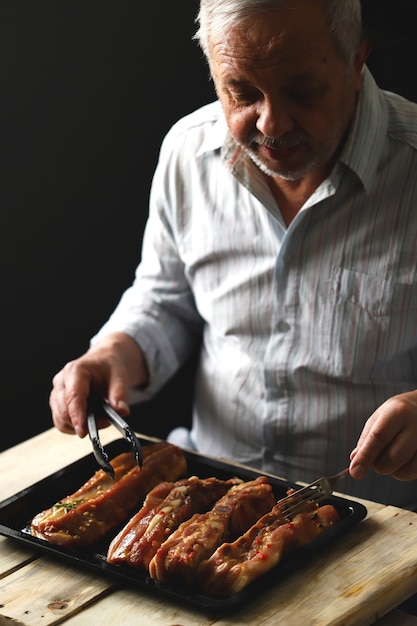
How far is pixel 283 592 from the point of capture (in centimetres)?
155

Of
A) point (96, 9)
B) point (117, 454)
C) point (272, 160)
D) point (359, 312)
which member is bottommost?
point (117, 454)

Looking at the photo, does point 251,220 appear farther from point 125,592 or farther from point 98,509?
point 125,592

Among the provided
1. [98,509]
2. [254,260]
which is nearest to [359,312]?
[254,260]

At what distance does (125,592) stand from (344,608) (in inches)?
14.4

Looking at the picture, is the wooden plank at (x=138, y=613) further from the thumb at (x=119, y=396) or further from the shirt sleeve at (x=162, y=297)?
the shirt sleeve at (x=162, y=297)

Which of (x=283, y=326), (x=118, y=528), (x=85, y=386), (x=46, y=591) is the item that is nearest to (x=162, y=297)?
(x=283, y=326)

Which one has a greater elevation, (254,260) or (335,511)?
(254,260)

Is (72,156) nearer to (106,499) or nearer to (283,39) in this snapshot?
(283,39)

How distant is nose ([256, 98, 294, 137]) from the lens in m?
1.99

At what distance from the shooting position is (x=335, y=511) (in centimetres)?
174

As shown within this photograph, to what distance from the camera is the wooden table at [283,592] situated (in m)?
1.50

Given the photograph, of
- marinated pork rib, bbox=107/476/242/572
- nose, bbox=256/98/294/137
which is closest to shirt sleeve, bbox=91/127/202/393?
nose, bbox=256/98/294/137

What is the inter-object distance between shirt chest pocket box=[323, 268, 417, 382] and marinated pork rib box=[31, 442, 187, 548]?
0.50m

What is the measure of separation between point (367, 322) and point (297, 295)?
18 cm
